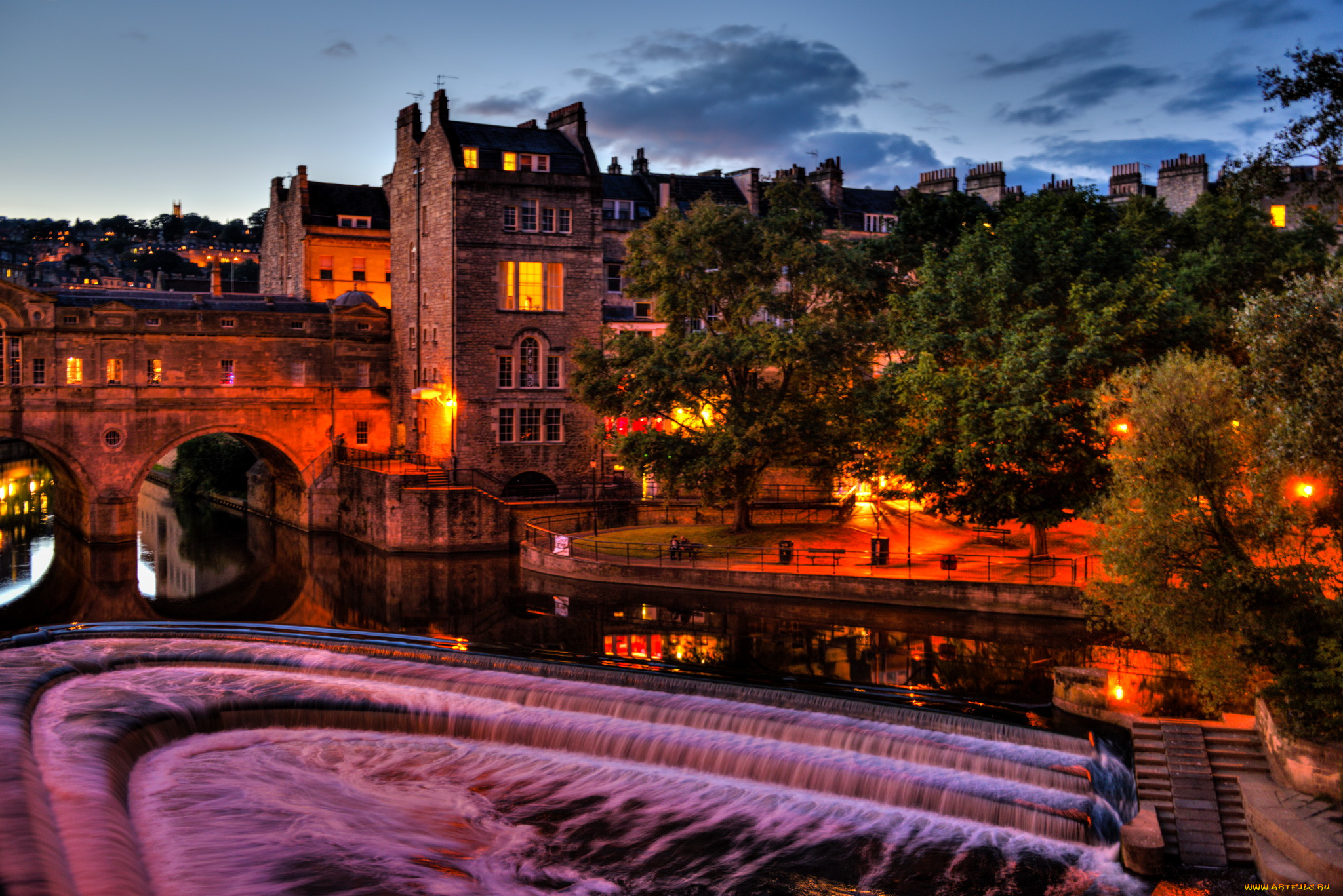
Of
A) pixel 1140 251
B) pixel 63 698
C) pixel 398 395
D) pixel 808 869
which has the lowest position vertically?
pixel 808 869

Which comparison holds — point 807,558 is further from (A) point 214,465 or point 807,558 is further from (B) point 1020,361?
(A) point 214,465

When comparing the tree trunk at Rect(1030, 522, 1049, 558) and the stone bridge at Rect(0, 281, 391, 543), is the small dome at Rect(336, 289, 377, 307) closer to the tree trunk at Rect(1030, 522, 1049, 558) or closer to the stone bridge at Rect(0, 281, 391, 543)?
the stone bridge at Rect(0, 281, 391, 543)

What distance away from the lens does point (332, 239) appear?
63.0 meters

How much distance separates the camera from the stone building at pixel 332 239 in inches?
2470

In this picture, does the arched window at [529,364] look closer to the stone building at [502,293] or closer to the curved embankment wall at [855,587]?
the stone building at [502,293]

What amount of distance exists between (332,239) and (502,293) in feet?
65.8

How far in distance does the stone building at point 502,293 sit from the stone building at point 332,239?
14409mm

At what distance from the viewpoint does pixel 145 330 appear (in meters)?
47.8

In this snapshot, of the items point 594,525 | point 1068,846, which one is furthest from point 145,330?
point 1068,846

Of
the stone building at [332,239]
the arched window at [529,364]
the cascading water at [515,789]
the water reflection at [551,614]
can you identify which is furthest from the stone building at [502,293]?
the cascading water at [515,789]

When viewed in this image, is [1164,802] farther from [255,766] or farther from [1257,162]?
[255,766]

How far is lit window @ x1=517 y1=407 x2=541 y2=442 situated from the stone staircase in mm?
→ 33269

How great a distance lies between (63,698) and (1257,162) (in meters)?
23.9

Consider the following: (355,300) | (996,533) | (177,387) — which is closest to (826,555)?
(996,533)
